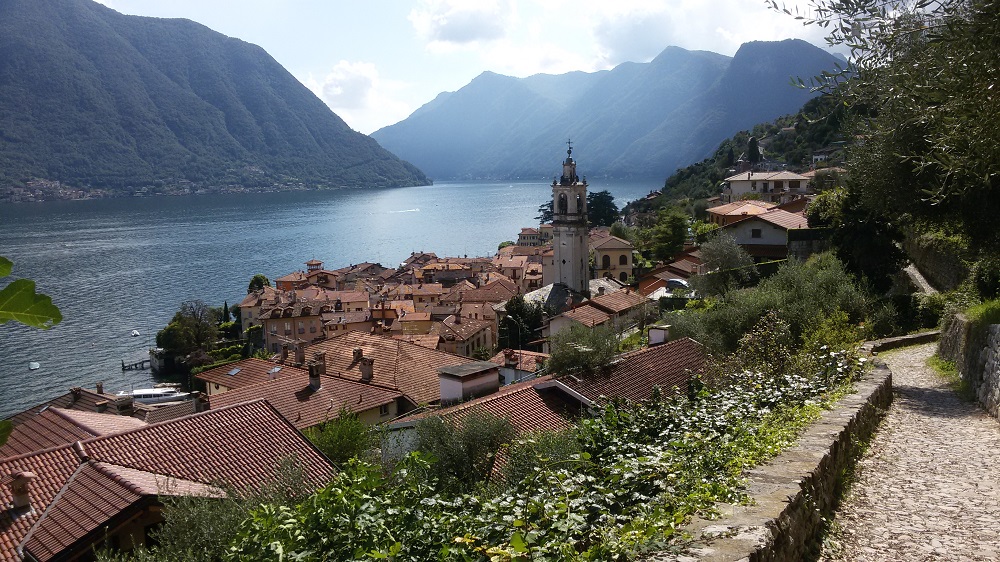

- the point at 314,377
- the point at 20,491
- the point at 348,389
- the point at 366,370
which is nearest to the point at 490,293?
the point at 366,370

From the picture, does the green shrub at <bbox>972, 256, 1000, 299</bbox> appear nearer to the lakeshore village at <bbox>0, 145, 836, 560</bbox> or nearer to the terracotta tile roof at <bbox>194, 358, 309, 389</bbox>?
the lakeshore village at <bbox>0, 145, 836, 560</bbox>

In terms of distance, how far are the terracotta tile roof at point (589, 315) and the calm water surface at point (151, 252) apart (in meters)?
21.7

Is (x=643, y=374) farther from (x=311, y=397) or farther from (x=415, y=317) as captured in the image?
(x=415, y=317)

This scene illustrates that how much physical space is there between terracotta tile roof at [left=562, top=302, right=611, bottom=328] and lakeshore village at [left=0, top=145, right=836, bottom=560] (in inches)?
6.2

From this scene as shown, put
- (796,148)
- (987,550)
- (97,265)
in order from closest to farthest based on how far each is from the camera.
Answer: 1. (987,550)
2. (796,148)
3. (97,265)

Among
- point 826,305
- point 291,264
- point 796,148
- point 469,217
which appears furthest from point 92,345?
point 469,217

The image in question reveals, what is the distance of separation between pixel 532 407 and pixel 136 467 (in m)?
7.08

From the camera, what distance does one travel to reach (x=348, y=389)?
2103 cm

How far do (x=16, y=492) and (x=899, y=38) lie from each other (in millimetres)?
11684

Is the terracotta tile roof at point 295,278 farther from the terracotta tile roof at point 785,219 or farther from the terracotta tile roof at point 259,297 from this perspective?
the terracotta tile roof at point 785,219

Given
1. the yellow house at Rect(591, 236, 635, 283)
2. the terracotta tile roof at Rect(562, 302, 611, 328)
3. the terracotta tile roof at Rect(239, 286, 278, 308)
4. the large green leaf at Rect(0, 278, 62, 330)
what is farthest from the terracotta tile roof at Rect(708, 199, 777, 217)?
the large green leaf at Rect(0, 278, 62, 330)

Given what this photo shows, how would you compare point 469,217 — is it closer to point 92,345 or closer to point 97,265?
point 97,265

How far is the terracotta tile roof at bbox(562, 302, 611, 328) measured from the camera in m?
32.7

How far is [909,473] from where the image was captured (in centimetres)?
567
